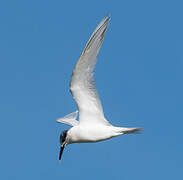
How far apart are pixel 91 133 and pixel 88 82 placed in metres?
1.30

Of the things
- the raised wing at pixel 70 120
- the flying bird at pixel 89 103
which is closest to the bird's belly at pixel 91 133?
the flying bird at pixel 89 103

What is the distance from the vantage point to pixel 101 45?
13.8m

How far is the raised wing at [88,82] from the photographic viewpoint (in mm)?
13711

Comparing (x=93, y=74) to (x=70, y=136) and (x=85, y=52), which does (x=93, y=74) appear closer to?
(x=85, y=52)

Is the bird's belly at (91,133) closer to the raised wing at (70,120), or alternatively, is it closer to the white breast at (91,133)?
the white breast at (91,133)

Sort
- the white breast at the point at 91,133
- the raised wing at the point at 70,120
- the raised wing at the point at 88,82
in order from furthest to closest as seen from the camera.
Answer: the raised wing at the point at 70,120
the white breast at the point at 91,133
the raised wing at the point at 88,82

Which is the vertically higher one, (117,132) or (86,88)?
(86,88)

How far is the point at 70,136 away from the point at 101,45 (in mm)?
2688

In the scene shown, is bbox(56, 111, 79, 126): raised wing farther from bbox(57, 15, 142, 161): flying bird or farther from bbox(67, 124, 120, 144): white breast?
bbox(67, 124, 120, 144): white breast

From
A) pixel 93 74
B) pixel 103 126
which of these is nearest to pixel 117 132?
pixel 103 126

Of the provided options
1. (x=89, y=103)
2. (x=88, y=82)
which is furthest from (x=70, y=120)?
(x=88, y=82)

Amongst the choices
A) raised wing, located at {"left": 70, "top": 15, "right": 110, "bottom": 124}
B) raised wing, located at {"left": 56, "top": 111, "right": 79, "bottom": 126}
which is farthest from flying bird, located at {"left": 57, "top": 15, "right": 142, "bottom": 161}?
raised wing, located at {"left": 56, "top": 111, "right": 79, "bottom": 126}

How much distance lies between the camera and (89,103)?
581 inches

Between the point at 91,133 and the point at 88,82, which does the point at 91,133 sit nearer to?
the point at 91,133
